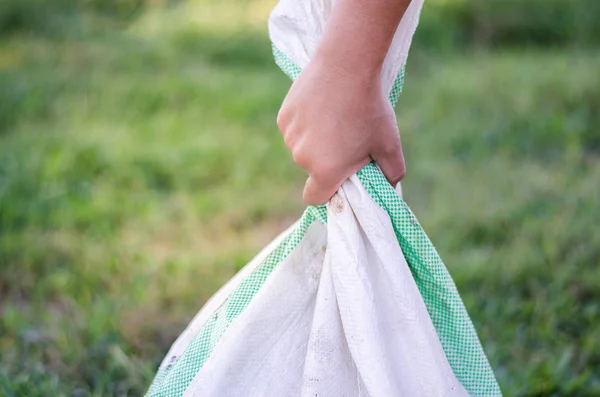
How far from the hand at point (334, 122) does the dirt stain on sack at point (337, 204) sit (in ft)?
0.05

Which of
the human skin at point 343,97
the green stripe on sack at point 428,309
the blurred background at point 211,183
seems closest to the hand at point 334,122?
the human skin at point 343,97

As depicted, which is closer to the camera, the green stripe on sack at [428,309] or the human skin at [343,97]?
the human skin at [343,97]

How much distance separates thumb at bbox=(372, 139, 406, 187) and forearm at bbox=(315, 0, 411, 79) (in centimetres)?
11

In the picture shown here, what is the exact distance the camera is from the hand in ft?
3.24

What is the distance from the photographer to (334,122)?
0.99 m

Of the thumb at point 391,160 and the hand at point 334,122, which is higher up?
the hand at point 334,122

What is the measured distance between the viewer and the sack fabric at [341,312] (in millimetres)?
1039

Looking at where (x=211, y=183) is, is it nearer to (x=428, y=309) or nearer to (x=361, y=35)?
(x=428, y=309)

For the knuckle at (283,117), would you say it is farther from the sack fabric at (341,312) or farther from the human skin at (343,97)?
the sack fabric at (341,312)

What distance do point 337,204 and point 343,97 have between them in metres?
0.16

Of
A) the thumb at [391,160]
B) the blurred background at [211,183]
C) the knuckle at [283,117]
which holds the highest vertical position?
the knuckle at [283,117]

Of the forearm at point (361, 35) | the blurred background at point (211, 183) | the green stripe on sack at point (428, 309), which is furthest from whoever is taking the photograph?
the blurred background at point (211, 183)

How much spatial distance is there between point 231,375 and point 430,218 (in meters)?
1.81

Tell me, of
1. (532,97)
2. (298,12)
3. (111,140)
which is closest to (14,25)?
(111,140)
